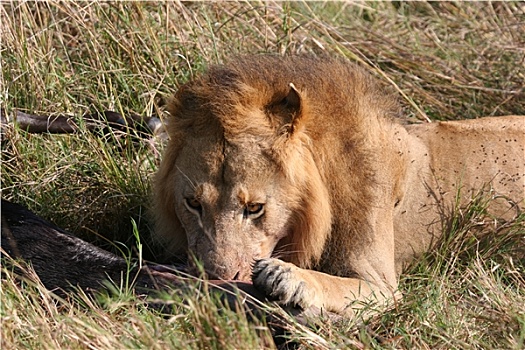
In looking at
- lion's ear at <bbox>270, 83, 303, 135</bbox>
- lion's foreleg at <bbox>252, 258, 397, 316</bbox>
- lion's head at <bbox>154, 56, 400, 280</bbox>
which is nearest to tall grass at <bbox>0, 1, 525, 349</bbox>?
lion's foreleg at <bbox>252, 258, 397, 316</bbox>

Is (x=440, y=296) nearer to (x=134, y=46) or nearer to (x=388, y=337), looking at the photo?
(x=388, y=337)

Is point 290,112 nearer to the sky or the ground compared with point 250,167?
nearer to the sky

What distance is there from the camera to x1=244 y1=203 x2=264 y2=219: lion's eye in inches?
152

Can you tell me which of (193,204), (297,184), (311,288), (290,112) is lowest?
(311,288)

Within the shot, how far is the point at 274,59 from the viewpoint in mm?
4254

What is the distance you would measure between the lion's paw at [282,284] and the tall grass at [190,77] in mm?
131

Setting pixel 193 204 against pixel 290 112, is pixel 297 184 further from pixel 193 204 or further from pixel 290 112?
pixel 193 204

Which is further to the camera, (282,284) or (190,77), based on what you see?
(190,77)

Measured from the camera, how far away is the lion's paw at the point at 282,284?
361 cm

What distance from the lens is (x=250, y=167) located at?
153 inches

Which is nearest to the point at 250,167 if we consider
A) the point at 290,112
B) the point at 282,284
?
the point at 290,112

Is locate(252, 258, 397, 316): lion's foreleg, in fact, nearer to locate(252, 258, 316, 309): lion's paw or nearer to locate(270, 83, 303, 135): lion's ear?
locate(252, 258, 316, 309): lion's paw

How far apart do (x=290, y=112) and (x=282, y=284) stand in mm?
711

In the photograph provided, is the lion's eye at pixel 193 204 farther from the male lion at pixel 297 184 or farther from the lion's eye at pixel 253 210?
the lion's eye at pixel 253 210
